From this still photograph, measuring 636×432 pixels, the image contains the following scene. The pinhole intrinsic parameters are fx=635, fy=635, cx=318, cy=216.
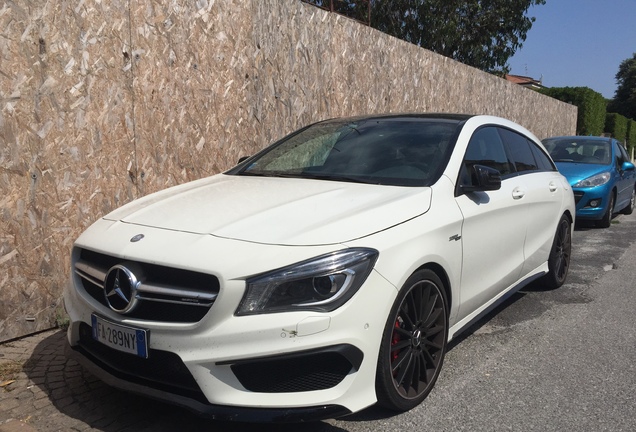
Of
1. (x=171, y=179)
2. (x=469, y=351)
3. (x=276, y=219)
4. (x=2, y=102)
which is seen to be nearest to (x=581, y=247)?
(x=469, y=351)

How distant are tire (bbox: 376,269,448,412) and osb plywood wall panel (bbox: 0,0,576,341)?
2809 millimetres

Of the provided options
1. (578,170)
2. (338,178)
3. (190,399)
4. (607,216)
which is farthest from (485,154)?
(607,216)

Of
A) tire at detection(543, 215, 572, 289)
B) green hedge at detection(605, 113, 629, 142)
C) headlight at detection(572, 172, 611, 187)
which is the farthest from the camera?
green hedge at detection(605, 113, 629, 142)

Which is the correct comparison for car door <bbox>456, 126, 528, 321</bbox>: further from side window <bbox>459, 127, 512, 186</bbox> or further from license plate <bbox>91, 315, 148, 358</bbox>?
license plate <bbox>91, 315, 148, 358</bbox>

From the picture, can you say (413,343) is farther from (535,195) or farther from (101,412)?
(535,195)

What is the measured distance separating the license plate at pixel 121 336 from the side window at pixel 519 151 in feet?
10.8

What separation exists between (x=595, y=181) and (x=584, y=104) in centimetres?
2224

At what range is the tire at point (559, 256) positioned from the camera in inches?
227

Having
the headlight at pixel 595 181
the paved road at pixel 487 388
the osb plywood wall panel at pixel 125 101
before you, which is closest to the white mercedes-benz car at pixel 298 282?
the paved road at pixel 487 388

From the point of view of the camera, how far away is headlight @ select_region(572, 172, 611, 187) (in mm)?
9891

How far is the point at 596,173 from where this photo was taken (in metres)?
10.0

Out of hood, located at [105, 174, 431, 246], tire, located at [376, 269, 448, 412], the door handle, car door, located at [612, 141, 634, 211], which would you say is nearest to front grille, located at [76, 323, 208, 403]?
hood, located at [105, 174, 431, 246]

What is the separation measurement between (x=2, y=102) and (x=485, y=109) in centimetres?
1253

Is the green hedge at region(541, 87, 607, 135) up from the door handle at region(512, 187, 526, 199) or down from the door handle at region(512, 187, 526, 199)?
up
